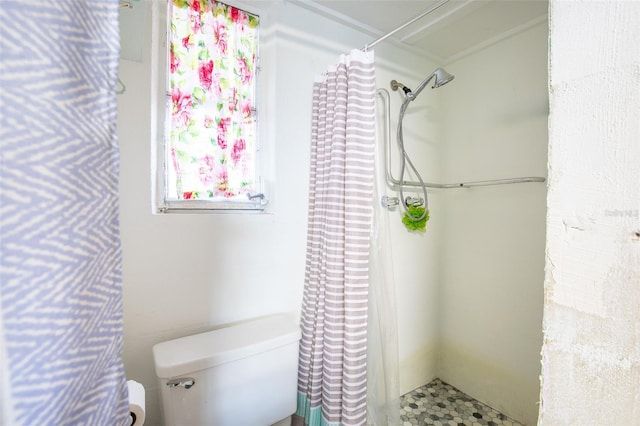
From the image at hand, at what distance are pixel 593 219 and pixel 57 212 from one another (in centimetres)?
57

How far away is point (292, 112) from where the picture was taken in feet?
4.30

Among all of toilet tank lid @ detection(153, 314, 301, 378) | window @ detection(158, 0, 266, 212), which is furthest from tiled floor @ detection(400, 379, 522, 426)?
window @ detection(158, 0, 266, 212)

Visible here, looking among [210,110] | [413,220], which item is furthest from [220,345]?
[413,220]

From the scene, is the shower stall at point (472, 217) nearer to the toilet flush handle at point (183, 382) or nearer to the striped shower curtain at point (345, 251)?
the striped shower curtain at point (345, 251)

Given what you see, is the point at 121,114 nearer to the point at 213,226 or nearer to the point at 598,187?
the point at 213,226

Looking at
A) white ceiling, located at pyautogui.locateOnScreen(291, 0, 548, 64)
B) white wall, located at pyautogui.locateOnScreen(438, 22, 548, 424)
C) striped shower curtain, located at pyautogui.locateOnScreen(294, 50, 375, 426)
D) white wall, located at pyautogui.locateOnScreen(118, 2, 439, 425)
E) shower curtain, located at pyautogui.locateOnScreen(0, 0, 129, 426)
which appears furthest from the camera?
white wall, located at pyautogui.locateOnScreen(438, 22, 548, 424)

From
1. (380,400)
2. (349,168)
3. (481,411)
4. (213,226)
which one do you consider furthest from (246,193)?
(481,411)

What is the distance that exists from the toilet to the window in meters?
0.54

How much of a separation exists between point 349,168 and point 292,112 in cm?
45

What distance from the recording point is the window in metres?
1.14

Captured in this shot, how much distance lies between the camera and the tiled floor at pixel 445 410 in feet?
4.88

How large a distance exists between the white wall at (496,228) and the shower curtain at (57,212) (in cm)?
179

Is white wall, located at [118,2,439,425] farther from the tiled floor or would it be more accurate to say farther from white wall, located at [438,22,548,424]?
the tiled floor

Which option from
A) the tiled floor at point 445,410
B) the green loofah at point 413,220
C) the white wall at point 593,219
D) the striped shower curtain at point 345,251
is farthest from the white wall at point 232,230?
the white wall at point 593,219
